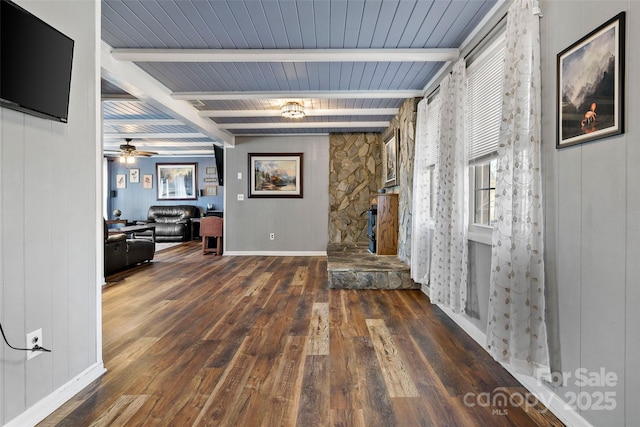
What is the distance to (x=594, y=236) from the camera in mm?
1449

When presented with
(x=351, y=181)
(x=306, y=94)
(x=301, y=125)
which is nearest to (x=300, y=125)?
(x=301, y=125)

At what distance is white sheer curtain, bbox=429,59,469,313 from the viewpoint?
265cm

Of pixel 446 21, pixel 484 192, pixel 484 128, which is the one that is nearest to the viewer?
pixel 446 21

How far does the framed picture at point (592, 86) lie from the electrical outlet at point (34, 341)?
268 centimetres

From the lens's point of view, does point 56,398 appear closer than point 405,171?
Yes

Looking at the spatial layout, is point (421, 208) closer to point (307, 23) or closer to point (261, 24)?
point (307, 23)

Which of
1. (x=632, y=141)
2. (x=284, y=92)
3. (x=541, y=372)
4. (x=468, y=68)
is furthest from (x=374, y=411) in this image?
(x=284, y=92)

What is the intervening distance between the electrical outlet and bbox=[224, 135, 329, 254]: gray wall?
4991mm

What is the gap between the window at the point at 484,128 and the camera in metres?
2.34

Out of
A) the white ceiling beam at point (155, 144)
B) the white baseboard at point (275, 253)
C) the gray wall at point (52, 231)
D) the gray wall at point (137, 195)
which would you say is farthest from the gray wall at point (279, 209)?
the gray wall at point (52, 231)

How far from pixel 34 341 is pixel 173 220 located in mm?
7779

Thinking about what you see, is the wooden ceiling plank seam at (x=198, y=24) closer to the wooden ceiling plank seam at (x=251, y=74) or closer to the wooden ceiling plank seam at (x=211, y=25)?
the wooden ceiling plank seam at (x=211, y=25)

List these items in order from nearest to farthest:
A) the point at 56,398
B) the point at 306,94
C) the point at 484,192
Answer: the point at 56,398 → the point at 484,192 → the point at 306,94

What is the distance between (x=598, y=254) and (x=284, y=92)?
334 cm
